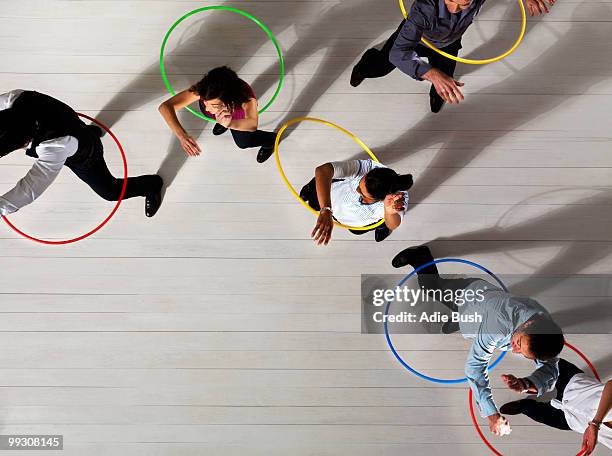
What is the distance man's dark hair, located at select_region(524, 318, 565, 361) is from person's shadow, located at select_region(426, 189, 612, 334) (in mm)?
1064

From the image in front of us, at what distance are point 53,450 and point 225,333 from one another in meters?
1.55

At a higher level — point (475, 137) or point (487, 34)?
point (487, 34)

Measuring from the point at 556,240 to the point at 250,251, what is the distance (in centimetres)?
231

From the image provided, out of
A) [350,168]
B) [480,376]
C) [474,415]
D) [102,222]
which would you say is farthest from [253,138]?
[474,415]

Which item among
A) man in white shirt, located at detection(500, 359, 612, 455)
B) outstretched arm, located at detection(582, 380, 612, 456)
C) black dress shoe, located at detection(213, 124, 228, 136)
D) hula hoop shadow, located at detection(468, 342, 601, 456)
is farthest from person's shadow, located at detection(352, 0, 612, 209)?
outstretched arm, located at detection(582, 380, 612, 456)

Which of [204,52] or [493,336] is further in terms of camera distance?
[204,52]

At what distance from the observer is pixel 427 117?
3.90 metres

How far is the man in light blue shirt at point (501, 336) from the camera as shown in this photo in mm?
2811

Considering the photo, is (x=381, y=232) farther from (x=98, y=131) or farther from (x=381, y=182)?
(x=98, y=131)

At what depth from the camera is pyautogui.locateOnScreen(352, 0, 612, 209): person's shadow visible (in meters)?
3.88

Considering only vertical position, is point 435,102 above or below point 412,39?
below

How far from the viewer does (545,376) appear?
10.6 feet

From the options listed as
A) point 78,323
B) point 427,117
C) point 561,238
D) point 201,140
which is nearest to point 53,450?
point 78,323

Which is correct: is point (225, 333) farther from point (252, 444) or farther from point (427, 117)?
point (427, 117)
